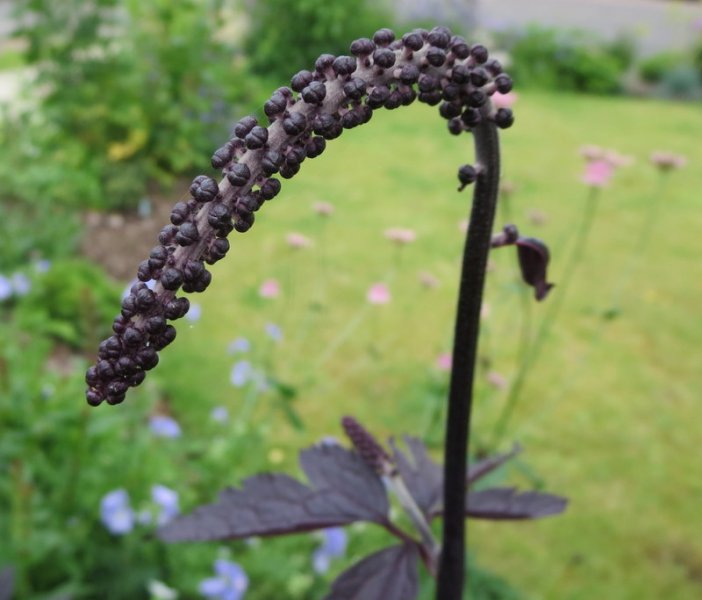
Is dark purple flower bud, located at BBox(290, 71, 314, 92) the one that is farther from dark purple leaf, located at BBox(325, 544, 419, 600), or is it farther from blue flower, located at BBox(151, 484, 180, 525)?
blue flower, located at BBox(151, 484, 180, 525)

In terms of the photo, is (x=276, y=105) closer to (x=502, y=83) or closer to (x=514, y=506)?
(x=502, y=83)

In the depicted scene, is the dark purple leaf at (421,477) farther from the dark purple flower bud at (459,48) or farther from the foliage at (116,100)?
the foliage at (116,100)

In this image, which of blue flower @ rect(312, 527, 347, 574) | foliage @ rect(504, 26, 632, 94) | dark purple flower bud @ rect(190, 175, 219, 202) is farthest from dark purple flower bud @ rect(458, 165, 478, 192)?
Answer: foliage @ rect(504, 26, 632, 94)

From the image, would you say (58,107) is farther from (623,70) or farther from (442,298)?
(623,70)

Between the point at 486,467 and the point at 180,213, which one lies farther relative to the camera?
the point at 486,467

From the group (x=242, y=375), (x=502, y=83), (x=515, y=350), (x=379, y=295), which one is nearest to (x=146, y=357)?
(x=502, y=83)

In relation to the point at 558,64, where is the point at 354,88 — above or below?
above

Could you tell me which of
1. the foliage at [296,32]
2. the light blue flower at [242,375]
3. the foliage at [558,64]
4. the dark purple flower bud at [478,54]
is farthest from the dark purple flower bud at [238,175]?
the foliage at [558,64]
